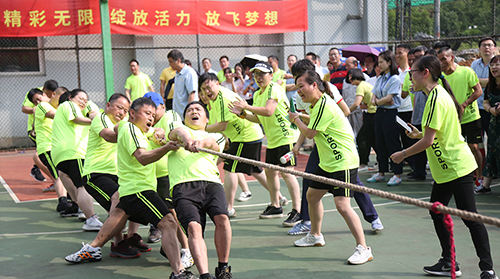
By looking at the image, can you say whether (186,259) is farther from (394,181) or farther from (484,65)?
(484,65)

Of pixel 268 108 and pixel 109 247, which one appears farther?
pixel 268 108

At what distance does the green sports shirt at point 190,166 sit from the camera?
4.15 m

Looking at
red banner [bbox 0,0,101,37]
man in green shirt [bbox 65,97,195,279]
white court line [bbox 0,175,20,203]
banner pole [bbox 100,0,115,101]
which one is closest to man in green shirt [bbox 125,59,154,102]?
red banner [bbox 0,0,101,37]

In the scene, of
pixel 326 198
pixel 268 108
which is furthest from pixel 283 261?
pixel 326 198

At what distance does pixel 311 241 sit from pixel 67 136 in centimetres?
332

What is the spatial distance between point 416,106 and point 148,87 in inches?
293

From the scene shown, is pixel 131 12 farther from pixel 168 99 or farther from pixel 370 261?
pixel 370 261

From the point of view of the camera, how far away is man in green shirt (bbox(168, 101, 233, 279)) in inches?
153

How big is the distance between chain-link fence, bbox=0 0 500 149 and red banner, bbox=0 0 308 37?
1.52 feet

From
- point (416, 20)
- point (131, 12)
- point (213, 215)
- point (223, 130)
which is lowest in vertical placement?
point (213, 215)

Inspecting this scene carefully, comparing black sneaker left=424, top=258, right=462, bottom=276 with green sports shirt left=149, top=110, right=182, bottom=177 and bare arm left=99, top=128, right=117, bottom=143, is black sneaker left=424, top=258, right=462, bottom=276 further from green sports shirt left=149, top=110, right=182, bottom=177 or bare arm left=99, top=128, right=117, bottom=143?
bare arm left=99, top=128, right=117, bottom=143

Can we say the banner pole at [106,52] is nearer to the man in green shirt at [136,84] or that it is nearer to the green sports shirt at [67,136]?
the man in green shirt at [136,84]

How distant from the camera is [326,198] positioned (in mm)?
7117

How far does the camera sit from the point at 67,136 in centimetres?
622
